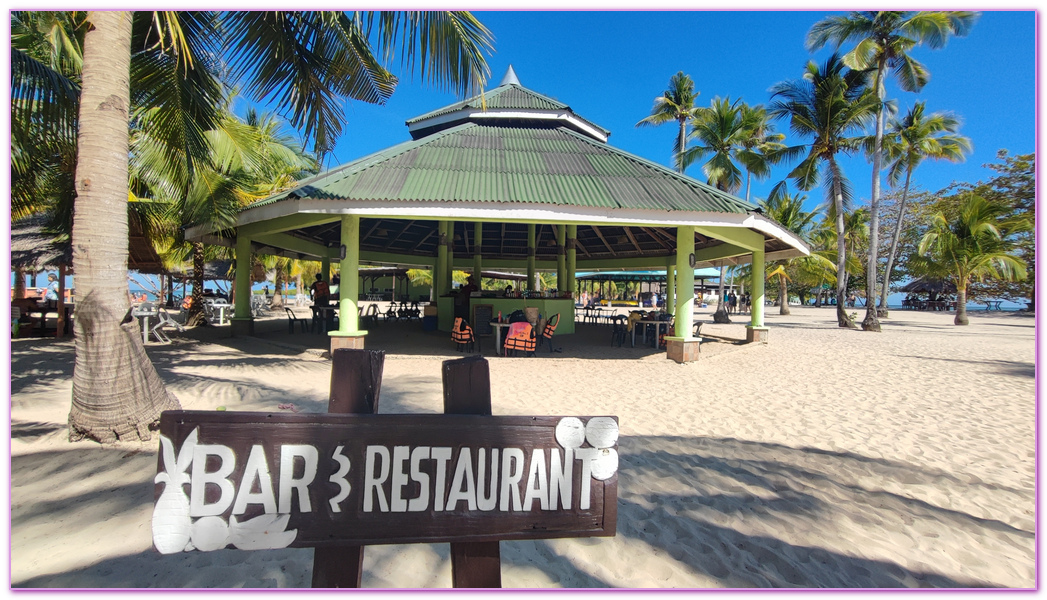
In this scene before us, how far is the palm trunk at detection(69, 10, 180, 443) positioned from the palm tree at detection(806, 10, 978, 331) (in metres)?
22.6

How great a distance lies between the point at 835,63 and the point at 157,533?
24.0m

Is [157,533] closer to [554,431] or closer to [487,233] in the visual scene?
[554,431]

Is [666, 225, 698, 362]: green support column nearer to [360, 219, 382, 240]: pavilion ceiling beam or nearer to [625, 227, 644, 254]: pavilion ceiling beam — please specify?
[625, 227, 644, 254]: pavilion ceiling beam

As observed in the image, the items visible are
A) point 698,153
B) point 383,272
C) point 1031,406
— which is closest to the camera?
point 1031,406

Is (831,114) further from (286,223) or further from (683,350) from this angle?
(286,223)

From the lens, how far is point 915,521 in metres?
3.24

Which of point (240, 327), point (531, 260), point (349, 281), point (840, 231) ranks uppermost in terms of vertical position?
point (840, 231)

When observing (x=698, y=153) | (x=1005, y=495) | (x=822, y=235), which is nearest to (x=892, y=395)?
(x=1005, y=495)

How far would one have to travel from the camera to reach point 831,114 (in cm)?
1833

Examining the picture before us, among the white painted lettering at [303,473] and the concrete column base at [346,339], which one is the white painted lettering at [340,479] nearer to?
the white painted lettering at [303,473]

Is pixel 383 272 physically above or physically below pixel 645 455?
above

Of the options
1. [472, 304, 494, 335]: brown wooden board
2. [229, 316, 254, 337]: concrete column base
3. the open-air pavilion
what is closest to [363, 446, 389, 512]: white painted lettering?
the open-air pavilion

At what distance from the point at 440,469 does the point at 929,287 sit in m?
61.7

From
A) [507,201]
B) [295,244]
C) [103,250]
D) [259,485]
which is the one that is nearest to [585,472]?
[259,485]
